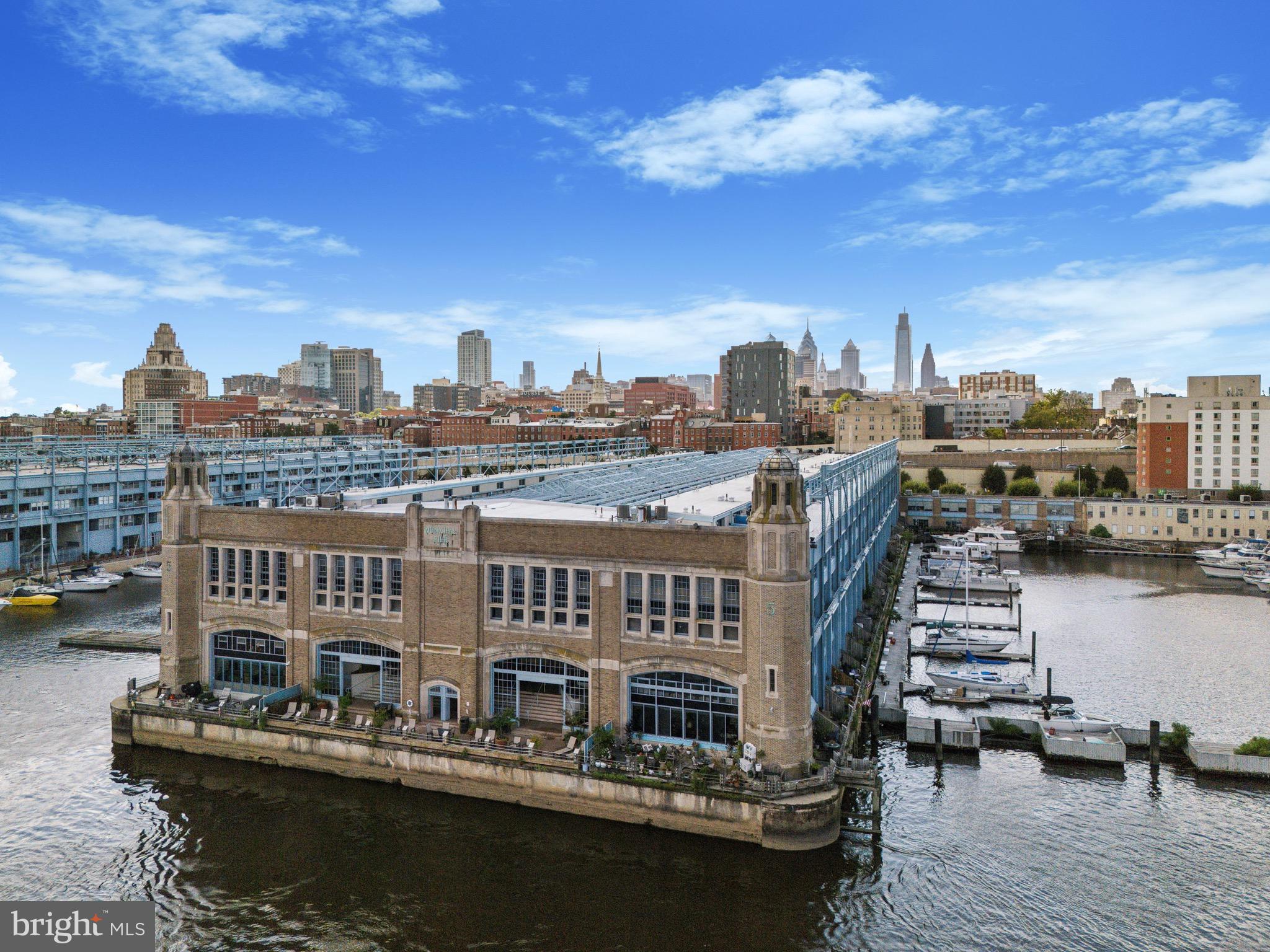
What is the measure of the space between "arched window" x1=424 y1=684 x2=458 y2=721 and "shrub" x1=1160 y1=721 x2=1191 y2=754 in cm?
3310

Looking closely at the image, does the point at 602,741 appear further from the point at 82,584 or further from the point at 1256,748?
the point at 82,584

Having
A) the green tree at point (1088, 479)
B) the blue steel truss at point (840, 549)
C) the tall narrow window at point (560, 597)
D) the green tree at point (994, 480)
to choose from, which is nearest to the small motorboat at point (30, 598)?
the tall narrow window at point (560, 597)

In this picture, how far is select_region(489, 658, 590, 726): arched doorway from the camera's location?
133 ft

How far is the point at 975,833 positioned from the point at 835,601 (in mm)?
15473

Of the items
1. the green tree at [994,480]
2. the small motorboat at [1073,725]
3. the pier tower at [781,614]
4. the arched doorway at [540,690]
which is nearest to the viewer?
the pier tower at [781,614]

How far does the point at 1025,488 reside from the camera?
136625 millimetres

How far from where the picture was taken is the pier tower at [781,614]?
36125 mm

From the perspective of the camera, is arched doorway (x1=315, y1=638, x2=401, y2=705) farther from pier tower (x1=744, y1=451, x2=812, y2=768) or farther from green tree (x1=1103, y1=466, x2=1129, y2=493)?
green tree (x1=1103, y1=466, x2=1129, y2=493)

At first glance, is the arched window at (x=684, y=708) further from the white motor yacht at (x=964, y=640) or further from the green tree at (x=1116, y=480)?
the green tree at (x=1116, y=480)

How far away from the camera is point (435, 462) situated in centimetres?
8856

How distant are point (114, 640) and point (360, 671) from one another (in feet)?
96.0

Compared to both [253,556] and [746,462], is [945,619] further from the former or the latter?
[253,556]

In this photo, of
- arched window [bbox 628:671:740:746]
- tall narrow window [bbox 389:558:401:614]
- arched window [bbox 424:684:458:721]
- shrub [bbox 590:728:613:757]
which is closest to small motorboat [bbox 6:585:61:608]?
tall narrow window [bbox 389:558:401:614]

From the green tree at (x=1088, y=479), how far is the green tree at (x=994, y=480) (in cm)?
1059
